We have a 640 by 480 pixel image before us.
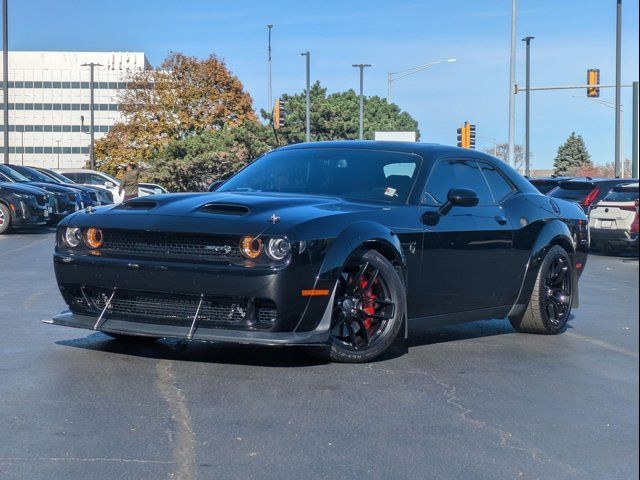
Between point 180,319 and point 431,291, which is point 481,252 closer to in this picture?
point 431,291

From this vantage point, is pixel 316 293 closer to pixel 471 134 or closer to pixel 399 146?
pixel 399 146

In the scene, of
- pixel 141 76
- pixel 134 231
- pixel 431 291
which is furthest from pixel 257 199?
pixel 141 76

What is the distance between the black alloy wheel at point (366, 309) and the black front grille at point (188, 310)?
55 centimetres

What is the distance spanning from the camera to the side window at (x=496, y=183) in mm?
7562

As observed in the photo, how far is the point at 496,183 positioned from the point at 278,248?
2590mm

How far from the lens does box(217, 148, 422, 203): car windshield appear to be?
6.83 meters

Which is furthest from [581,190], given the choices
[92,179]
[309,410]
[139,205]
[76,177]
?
[92,179]

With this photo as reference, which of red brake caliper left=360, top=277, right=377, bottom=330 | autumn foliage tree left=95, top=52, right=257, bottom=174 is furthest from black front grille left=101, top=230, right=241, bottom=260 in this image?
autumn foliage tree left=95, top=52, right=257, bottom=174

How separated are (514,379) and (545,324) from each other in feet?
6.12

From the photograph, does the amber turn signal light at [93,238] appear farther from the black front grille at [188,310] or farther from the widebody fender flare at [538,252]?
the widebody fender flare at [538,252]

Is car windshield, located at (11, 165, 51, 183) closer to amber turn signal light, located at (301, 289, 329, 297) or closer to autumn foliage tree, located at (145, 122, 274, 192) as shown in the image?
amber turn signal light, located at (301, 289, 329, 297)

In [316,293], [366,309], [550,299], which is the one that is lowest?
[550,299]

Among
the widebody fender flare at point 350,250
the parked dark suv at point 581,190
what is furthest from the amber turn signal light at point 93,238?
the parked dark suv at point 581,190

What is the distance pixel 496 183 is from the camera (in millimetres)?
7641
